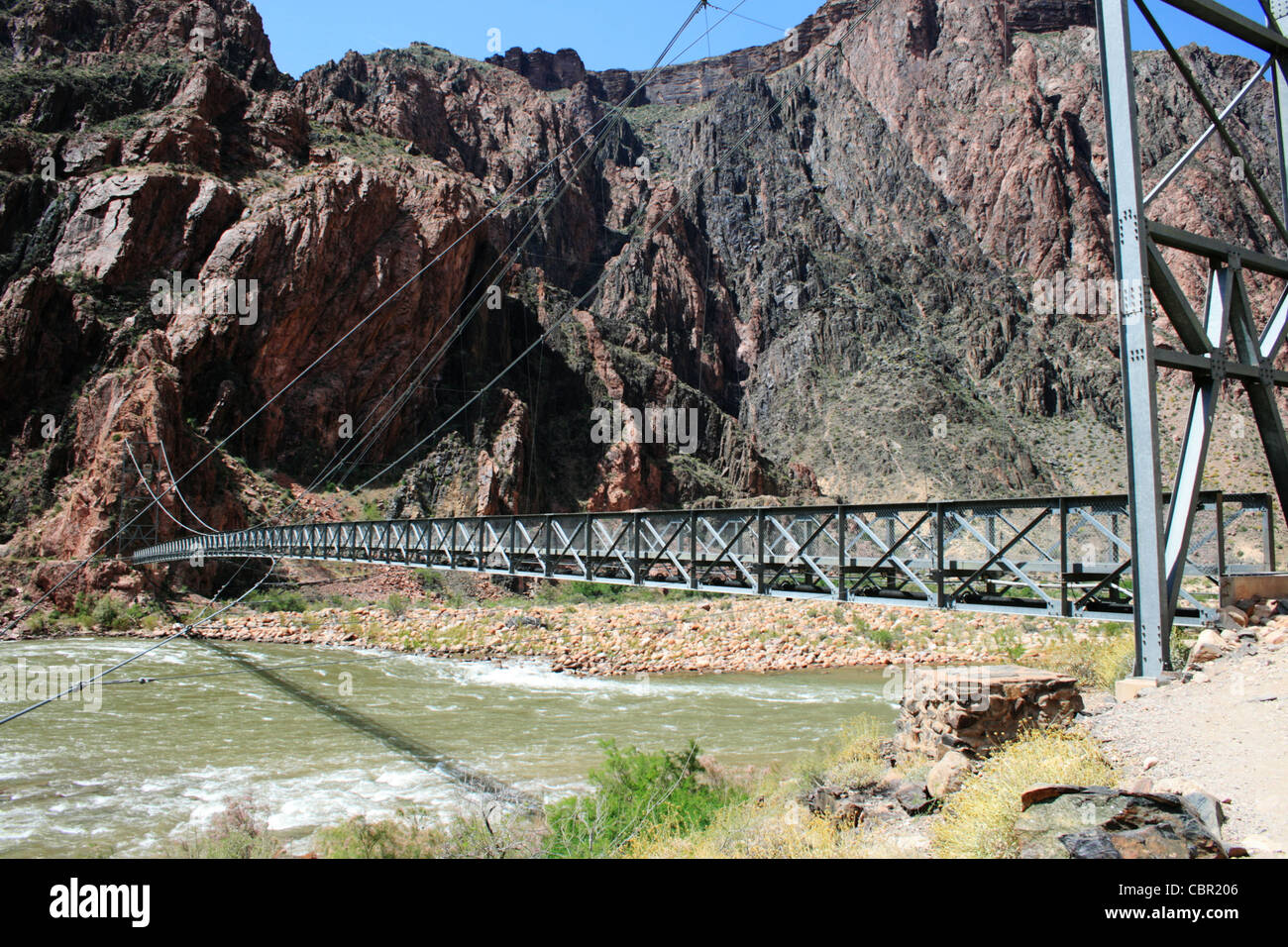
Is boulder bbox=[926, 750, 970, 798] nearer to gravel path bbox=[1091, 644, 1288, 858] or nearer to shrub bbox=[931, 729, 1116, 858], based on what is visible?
shrub bbox=[931, 729, 1116, 858]

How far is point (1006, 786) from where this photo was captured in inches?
207

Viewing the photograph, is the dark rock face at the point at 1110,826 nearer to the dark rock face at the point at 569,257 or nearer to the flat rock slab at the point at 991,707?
the flat rock slab at the point at 991,707

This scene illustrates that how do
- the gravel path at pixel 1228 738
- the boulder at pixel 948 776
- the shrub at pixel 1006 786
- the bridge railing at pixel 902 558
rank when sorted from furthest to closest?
the bridge railing at pixel 902 558
the boulder at pixel 948 776
the shrub at pixel 1006 786
the gravel path at pixel 1228 738

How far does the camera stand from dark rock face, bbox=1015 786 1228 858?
3.60 meters

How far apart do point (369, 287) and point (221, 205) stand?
8.16 metres

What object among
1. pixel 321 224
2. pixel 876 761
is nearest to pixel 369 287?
pixel 321 224

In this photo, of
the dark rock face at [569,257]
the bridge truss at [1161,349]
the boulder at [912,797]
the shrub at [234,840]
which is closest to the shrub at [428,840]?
the shrub at [234,840]

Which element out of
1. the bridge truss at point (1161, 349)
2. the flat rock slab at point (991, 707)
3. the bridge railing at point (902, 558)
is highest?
the bridge truss at point (1161, 349)

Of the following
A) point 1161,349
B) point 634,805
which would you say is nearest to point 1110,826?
point 634,805

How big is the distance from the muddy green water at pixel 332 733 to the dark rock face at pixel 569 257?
15.0 metres

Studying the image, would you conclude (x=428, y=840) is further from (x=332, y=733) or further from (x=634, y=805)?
(x=332, y=733)

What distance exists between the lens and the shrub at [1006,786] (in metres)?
4.57

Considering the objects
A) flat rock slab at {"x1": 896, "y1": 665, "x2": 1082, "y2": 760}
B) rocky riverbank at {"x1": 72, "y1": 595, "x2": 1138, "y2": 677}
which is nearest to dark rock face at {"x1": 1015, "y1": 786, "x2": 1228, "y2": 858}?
flat rock slab at {"x1": 896, "y1": 665, "x2": 1082, "y2": 760}

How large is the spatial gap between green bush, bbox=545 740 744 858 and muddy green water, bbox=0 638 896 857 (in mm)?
1554
